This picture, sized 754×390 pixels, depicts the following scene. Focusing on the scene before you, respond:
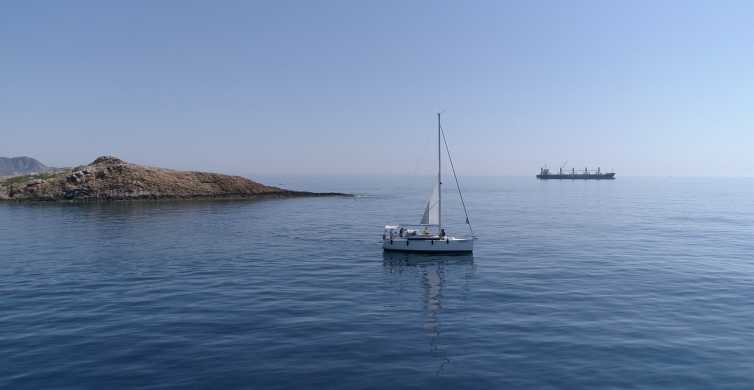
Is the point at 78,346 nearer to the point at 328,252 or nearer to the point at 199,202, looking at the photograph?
the point at 328,252

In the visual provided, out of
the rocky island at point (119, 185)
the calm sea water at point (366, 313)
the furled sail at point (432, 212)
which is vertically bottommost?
the calm sea water at point (366, 313)

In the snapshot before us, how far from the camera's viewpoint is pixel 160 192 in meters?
116

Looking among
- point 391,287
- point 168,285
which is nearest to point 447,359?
point 391,287

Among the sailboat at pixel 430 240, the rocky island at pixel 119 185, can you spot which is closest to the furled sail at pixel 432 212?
the sailboat at pixel 430 240

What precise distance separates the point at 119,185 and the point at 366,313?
105 metres

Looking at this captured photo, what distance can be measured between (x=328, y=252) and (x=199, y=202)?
7122cm

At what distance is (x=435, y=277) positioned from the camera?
128ft

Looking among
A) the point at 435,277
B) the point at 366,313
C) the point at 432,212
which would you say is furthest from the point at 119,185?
the point at 366,313

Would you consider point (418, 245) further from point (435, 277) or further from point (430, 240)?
point (435, 277)

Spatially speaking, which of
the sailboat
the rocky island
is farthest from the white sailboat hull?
the rocky island

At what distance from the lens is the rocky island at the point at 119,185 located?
10912 cm

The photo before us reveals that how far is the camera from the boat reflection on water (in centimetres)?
2397

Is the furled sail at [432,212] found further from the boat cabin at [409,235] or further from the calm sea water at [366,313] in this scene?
the calm sea water at [366,313]

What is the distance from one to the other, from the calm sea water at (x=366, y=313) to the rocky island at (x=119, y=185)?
58.6m
